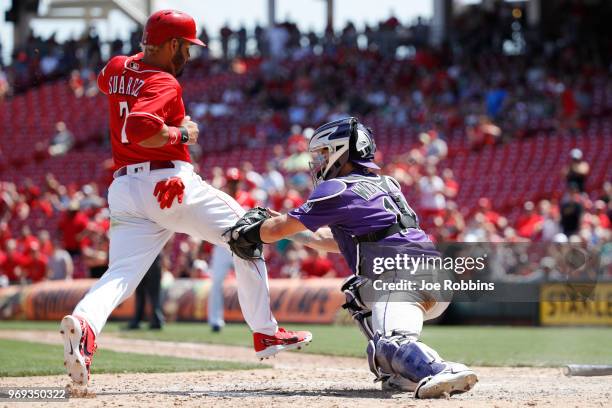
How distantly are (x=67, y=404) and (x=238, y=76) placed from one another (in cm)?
2436

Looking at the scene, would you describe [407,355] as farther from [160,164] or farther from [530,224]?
[530,224]

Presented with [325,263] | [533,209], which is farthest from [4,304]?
[533,209]

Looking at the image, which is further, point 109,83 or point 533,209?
→ point 533,209

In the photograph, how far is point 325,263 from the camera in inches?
661

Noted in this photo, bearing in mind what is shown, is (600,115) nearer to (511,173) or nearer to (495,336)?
(511,173)

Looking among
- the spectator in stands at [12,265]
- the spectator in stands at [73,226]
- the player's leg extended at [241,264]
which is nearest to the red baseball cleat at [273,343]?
the player's leg extended at [241,264]

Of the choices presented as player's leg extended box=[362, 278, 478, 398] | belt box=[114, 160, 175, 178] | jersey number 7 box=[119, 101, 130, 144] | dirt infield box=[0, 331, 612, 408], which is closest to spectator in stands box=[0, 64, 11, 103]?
dirt infield box=[0, 331, 612, 408]

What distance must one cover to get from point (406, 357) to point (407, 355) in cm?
1

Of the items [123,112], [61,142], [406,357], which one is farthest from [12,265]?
[406,357]

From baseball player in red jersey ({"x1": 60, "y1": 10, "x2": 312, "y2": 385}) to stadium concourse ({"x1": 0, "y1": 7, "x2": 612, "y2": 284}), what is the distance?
8365 millimetres

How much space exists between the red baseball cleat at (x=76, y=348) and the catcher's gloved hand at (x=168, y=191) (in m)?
0.85

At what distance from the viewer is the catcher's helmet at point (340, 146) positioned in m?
6.24

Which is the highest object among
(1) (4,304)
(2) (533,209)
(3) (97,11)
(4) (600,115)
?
(3) (97,11)

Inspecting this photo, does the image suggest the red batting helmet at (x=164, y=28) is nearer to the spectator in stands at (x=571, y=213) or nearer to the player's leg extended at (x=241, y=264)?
the player's leg extended at (x=241, y=264)
